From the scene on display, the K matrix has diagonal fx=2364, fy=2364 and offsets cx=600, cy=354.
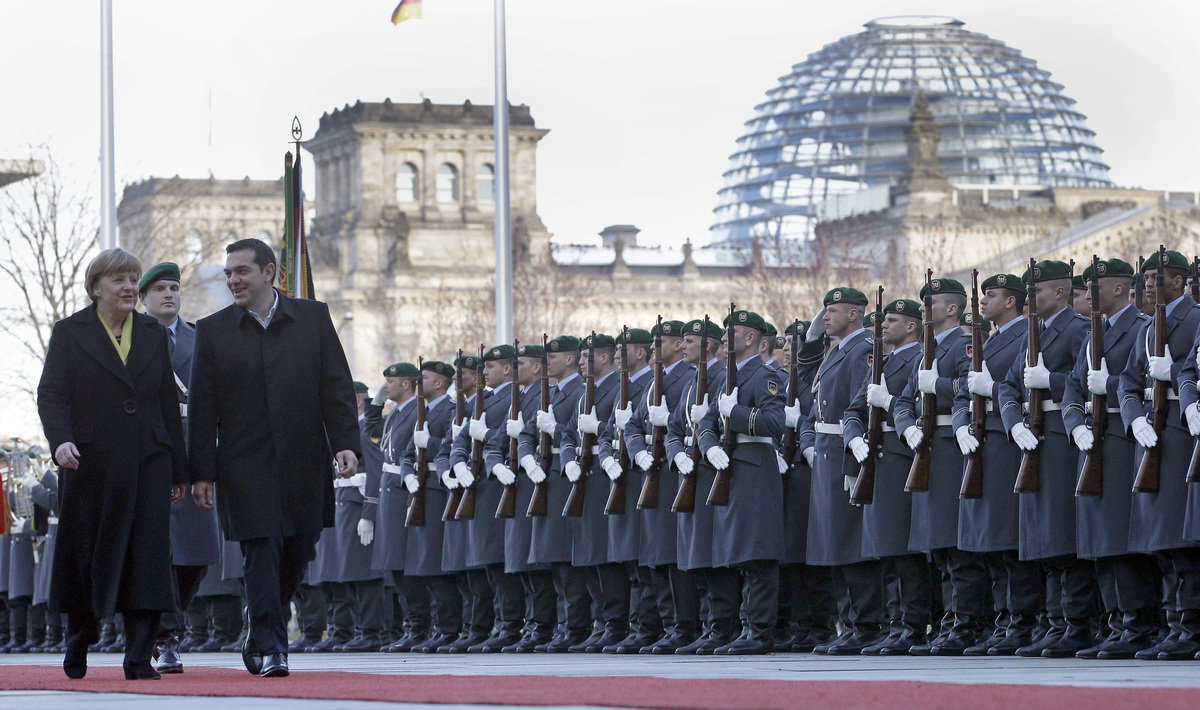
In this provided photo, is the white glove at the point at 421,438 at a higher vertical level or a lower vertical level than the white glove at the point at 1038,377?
lower

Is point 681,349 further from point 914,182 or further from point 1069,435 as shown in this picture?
point 914,182

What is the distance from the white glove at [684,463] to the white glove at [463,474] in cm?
280

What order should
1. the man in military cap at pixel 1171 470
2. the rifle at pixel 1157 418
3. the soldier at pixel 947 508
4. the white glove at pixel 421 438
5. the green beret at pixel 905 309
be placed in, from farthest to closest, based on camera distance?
the white glove at pixel 421 438 < the green beret at pixel 905 309 < the soldier at pixel 947 508 < the rifle at pixel 1157 418 < the man in military cap at pixel 1171 470

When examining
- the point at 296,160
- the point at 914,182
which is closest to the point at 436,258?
the point at 914,182

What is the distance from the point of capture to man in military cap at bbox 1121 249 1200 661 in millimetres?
11352

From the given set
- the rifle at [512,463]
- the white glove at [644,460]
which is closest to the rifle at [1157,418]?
the white glove at [644,460]

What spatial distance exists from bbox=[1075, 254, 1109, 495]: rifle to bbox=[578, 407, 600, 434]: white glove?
413 cm

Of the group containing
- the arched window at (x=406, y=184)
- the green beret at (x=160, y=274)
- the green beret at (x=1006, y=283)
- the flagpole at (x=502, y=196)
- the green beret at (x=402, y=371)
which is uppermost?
the arched window at (x=406, y=184)

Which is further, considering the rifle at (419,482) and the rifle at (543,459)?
the rifle at (419,482)

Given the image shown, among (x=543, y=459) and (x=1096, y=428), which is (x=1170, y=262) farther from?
(x=543, y=459)

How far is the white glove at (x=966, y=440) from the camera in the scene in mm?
12406

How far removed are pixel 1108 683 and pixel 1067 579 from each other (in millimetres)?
3279

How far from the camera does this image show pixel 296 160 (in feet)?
60.1

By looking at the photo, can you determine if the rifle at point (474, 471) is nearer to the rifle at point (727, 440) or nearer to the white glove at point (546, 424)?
the white glove at point (546, 424)
